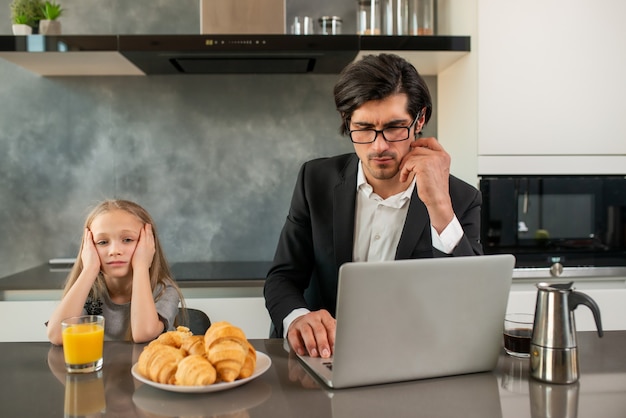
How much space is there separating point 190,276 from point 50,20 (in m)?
1.16

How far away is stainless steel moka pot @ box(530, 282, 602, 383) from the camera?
1.13m

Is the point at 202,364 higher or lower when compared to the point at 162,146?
lower

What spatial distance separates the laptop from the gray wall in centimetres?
200

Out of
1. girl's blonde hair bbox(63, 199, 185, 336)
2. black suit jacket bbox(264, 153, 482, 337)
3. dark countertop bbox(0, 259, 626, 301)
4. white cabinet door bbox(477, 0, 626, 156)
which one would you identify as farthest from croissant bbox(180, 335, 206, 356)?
white cabinet door bbox(477, 0, 626, 156)

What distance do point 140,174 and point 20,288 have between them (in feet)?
2.55

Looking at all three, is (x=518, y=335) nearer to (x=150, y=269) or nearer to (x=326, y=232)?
(x=326, y=232)

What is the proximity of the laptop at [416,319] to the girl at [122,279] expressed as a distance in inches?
28.5

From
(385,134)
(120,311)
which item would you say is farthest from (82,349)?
(385,134)

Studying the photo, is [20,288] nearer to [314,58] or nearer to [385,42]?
[314,58]

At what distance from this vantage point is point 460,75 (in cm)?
280

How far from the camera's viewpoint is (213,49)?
2574 millimetres

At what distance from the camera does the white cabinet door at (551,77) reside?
8.52 feet

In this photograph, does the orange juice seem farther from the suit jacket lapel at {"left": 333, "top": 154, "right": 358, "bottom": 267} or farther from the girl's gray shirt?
the suit jacket lapel at {"left": 333, "top": 154, "right": 358, "bottom": 267}

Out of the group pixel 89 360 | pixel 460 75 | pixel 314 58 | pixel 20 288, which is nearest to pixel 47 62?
pixel 20 288
